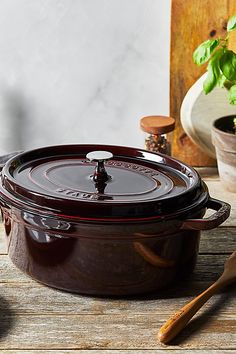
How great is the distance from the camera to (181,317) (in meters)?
1.20

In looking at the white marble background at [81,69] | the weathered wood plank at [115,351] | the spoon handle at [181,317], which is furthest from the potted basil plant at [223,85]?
the weathered wood plank at [115,351]

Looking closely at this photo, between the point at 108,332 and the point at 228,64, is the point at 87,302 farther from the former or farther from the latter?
the point at 228,64

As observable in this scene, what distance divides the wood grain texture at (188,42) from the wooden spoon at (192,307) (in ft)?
2.18

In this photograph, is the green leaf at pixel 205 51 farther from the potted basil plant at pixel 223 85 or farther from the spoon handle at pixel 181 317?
the spoon handle at pixel 181 317

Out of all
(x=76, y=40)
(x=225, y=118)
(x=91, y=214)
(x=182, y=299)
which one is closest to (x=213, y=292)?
(x=182, y=299)

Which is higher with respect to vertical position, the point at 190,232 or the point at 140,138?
the point at 190,232

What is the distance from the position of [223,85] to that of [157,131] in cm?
17

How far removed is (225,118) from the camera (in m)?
1.85

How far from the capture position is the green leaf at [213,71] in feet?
5.54

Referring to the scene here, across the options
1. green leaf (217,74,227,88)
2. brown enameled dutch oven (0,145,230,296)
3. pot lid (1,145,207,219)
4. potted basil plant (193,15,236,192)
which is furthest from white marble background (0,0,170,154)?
brown enameled dutch oven (0,145,230,296)

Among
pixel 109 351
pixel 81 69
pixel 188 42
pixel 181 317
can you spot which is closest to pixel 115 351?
pixel 109 351

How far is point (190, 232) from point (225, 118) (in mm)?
608

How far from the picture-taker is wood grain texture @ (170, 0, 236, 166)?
1922mm

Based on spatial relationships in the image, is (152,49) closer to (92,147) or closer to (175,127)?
(175,127)
